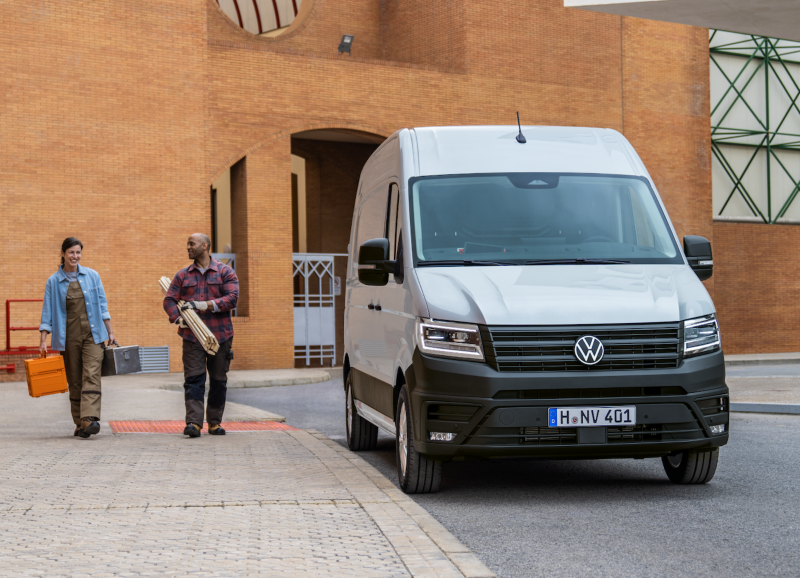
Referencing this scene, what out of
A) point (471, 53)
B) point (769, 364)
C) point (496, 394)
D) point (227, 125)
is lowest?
point (769, 364)

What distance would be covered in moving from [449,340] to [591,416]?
957 mm

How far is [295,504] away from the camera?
240 inches

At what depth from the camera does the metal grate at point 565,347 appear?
623cm

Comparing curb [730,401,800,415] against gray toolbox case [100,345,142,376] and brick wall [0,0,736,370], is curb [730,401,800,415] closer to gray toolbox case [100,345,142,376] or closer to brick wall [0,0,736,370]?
gray toolbox case [100,345,142,376]

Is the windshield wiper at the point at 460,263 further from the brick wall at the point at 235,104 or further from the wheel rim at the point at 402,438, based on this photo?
the brick wall at the point at 235,104

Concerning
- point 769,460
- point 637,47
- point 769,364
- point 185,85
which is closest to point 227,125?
point 185,85

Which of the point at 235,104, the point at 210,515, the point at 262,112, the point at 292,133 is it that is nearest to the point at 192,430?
the point at 210,515

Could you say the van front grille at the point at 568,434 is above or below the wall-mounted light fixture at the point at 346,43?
below

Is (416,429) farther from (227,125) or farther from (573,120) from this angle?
(573,120)

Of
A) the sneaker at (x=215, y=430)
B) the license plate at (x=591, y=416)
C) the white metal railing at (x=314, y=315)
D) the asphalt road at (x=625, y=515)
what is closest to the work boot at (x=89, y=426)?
the sneaker at (x=215, y=430)

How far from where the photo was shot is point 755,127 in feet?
112

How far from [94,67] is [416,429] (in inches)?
711

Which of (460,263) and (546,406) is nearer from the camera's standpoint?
(546,406)

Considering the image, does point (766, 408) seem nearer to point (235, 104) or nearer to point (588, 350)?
point (588, 350)
